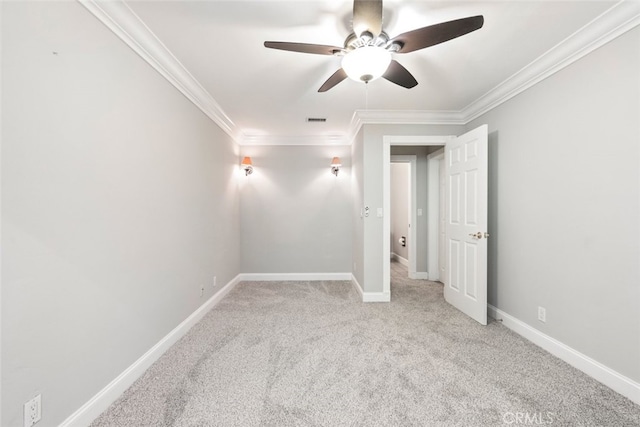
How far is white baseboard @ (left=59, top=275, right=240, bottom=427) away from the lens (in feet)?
4.60

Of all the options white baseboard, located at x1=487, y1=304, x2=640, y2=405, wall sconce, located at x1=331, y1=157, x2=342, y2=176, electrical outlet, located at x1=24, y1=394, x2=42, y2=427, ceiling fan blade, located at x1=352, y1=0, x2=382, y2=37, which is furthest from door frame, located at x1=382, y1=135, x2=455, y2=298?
electrical outlet, located at x1=24, y1=394, x2=42, y2=427

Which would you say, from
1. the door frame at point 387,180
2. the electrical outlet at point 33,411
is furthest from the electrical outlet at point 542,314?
the electrical outlet at point 33,411

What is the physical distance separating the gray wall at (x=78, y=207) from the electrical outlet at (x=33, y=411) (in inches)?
1.0

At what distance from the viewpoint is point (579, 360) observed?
6.34 feet

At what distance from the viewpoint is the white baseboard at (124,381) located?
140 cm

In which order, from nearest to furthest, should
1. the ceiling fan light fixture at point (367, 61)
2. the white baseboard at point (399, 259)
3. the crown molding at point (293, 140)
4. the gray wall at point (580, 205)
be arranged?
the ceiling fan light fixture at point (367, 61) < the gray wall at point (580, 205) < the crown molding at point (293, 140) < the white baseboard at point (399, 259)

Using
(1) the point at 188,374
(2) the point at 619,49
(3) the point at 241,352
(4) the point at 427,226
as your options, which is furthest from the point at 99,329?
(4) the point at 427,226

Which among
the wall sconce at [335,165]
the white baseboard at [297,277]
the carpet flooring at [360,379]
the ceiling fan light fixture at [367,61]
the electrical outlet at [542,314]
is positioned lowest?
the carpet flooring at [360,379]

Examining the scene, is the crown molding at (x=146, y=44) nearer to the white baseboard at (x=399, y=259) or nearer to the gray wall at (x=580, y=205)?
the gray wall at (x=580, y=205)

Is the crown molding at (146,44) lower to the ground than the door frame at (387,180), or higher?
higher

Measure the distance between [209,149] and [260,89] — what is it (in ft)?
3.22

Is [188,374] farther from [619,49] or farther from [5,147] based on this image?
[619,49]

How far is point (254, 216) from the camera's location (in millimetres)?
4449

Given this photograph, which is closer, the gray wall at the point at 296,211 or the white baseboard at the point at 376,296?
the white baseboard at the point at 376,296
